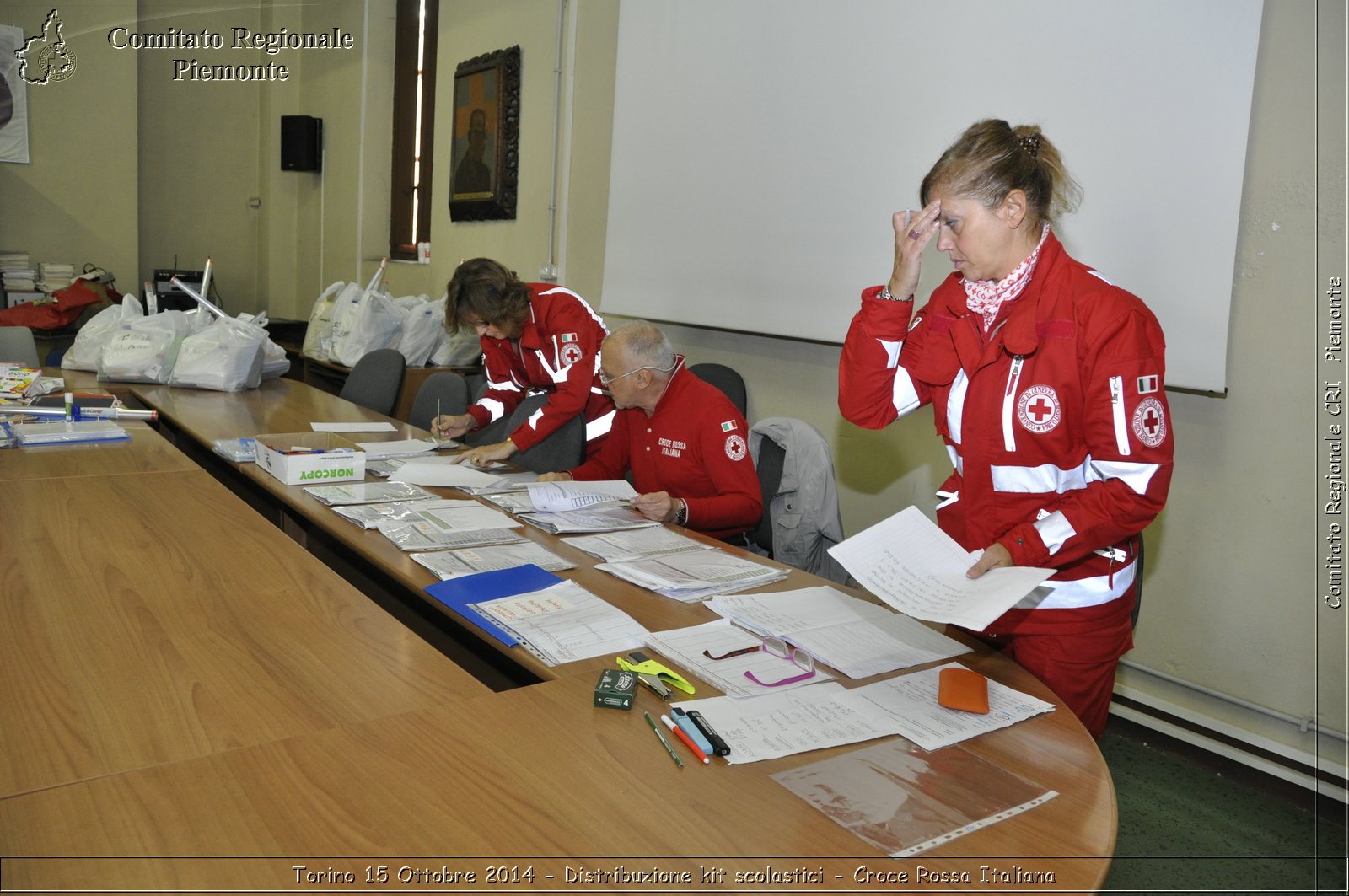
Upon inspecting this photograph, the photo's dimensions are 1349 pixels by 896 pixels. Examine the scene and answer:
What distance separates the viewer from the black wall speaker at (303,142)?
7.74m

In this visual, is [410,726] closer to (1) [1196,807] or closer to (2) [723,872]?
(2) [723,872]

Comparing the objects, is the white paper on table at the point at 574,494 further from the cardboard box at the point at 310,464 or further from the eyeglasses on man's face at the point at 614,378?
the cardboard box at the point at 310,464

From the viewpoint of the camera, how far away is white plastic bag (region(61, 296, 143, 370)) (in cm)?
436

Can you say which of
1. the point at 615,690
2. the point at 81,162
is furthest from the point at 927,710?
the point at 81,162

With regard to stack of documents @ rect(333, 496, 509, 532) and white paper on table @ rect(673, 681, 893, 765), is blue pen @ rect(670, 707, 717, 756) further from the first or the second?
stack of documents @ rect(333, 496, 509, 532)

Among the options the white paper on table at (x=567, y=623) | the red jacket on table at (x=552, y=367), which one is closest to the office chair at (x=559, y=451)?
the red jacket on table at (x=552, y=367)

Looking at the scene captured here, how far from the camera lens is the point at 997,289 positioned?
162 centimetres

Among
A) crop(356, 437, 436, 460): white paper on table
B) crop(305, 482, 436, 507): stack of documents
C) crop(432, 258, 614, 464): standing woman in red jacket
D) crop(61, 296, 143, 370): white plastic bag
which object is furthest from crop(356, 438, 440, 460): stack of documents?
crop(61, 296, 143, 370): white plastic bag

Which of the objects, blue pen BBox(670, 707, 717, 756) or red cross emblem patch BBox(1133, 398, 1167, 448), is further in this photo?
red cross emblem patch BBox(1133, 398, 1167, 448)

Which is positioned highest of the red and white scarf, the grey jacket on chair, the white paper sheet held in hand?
the red and white scarf

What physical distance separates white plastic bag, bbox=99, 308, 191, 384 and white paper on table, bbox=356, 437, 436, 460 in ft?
5.60

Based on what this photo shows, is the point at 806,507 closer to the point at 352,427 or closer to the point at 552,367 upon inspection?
the point at 552,367

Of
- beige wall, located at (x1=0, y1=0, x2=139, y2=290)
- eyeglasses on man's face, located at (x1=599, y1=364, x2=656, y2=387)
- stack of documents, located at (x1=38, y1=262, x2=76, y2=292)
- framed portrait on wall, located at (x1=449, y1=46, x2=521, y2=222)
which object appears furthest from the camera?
beige wall, located at (x1=0, y1=0, x2=139, y2=290)

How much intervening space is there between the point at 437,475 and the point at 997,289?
157 centimetres
